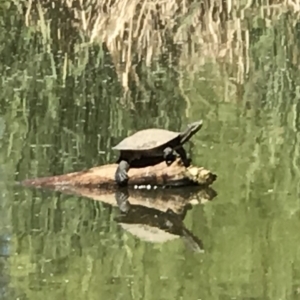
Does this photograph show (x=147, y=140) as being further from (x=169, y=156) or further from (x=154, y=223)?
(x=154, y=223)

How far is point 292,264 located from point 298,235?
0.08 meters

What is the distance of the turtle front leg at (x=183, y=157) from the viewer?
4.10 feet

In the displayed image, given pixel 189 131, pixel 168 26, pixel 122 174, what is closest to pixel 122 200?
pixel 122 174

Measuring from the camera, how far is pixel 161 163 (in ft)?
4.05

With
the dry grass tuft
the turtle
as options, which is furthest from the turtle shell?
the dry grass tuft

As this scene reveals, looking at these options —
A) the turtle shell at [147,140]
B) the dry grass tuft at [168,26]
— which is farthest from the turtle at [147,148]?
the dry grass tuft at [168,26]

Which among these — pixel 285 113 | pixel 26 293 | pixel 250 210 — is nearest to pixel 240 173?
pixel 250 210

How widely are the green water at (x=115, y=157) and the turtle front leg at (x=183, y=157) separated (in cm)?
3

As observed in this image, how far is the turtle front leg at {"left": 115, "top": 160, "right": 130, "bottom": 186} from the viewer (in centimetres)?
121

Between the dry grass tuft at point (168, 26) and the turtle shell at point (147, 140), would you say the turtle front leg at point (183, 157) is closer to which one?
the turtle shell at point (147, 140)

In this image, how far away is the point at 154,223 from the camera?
3.66ft

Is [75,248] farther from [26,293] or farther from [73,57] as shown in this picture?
[73,57]

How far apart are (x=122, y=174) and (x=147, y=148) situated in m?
0.06

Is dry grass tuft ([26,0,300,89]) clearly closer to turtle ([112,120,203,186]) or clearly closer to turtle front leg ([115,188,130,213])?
turtle ([112,120,203,186])
